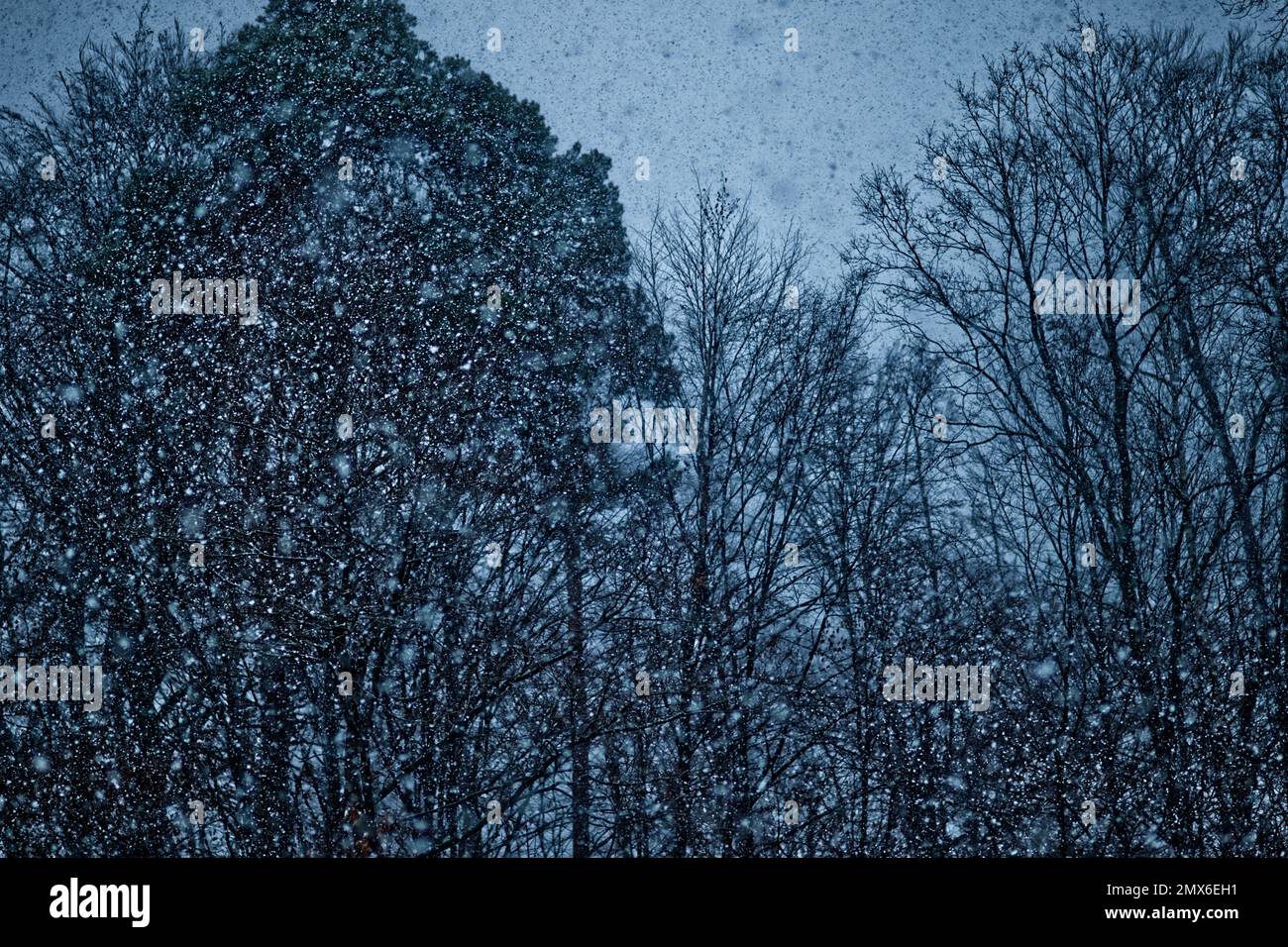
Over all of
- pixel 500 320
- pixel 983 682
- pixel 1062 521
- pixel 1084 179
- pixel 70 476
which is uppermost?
pixel 1084 179

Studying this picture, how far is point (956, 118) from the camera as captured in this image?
25.5ft

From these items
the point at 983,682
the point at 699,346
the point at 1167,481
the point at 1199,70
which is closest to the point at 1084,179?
the point at 1199,70

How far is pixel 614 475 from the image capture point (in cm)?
682

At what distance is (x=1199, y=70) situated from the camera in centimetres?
758

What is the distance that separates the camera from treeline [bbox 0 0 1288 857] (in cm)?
605

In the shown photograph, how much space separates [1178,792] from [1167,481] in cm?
206

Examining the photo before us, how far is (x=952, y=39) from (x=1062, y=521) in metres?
3.62

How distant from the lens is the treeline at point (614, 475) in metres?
6.05
